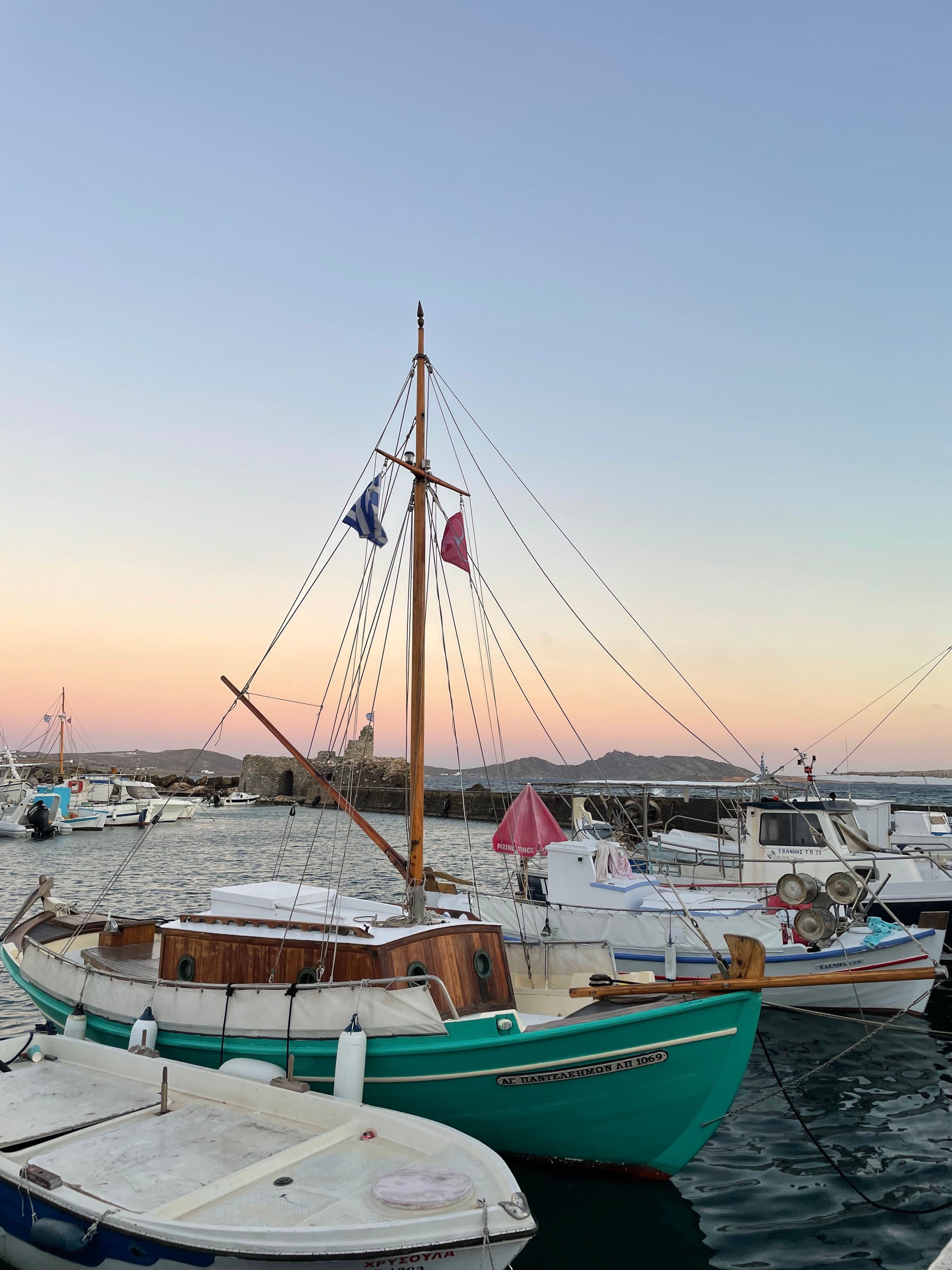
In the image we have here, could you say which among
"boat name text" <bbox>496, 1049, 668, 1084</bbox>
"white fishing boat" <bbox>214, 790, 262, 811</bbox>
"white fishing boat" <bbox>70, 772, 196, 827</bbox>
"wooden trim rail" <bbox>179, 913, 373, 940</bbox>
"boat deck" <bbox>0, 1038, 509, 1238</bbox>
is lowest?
"white fishing boat" <bbox>214, 790, 262, 811</bbox>

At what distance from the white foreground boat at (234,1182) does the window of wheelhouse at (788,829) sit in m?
16.1

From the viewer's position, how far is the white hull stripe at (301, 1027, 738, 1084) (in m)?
9.20

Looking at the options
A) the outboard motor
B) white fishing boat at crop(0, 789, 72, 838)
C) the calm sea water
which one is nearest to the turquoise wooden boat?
the calm sea water

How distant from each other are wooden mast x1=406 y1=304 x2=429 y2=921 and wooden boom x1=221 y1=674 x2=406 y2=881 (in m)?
0.33

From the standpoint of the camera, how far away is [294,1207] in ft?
22.9

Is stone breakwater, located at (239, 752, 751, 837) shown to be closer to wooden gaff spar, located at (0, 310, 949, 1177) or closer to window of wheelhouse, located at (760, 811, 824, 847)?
window of wheelhouse, located at (760, 811, 824, 847)

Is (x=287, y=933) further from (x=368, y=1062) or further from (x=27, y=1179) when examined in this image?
(x=27, y=1179)

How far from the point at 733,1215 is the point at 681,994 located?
238cm

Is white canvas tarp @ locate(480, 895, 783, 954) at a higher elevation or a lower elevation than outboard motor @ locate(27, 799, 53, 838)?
higher

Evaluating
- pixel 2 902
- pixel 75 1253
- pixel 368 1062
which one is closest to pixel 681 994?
pixel 368 1062

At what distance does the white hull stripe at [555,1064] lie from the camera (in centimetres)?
920

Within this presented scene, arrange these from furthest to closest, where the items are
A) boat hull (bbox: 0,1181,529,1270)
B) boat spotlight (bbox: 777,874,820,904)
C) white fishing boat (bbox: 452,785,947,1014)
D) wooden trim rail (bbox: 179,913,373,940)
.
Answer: white fishing boat (bbox: 452,785,947,1014) < boat spotlight (bbox: 777,874,820,904) < wooden trim rail (bbox: 179,913,373,940) < boat hull (bbox: 0,1181,529,1270)

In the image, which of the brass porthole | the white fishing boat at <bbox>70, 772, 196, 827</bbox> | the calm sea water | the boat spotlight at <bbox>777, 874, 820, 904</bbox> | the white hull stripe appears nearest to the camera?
the calm sea water

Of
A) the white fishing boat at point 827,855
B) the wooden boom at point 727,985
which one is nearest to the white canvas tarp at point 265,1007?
the wooden boom at point 727,985
